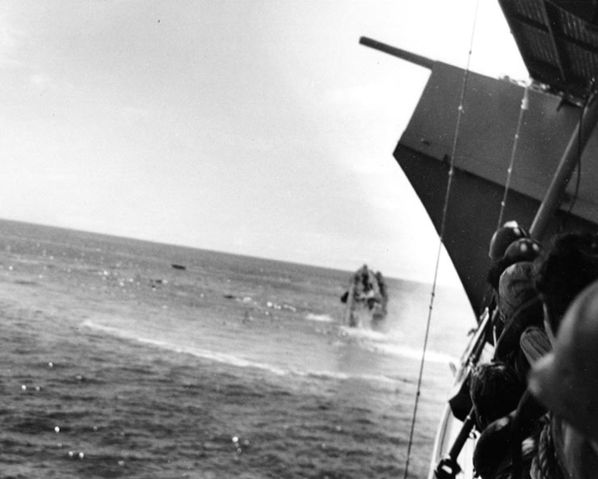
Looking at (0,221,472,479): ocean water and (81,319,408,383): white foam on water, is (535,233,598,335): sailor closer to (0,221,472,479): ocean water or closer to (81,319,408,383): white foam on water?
(0,221,472,479): ocean water

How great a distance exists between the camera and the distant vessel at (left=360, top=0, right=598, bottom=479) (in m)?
10.8

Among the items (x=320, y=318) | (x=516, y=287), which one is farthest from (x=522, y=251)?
(x=320, y=318)

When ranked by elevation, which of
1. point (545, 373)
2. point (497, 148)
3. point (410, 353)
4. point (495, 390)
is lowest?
point (410, 353)

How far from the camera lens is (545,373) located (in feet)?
4.84

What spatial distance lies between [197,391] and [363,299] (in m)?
60.5

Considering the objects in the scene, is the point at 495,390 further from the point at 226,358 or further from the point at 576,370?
the point at 226,358

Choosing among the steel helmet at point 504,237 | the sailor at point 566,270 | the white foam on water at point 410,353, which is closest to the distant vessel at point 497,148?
the steel helmet at point 504,237

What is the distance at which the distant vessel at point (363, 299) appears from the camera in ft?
324

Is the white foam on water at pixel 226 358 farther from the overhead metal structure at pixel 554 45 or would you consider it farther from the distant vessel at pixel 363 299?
the overhead metal structure at pixel 554 45

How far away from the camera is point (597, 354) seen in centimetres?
136

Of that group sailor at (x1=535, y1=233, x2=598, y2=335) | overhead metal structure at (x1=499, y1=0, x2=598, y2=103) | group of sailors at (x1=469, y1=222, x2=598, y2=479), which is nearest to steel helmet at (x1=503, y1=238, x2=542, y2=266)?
group of sailors at (x1=469, y1=222, x2=598, y2=479)

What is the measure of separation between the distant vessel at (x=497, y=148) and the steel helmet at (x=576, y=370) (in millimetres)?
8673

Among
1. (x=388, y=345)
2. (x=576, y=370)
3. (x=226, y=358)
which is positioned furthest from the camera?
(x=388, y=345)

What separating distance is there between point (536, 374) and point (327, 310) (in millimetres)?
109698
